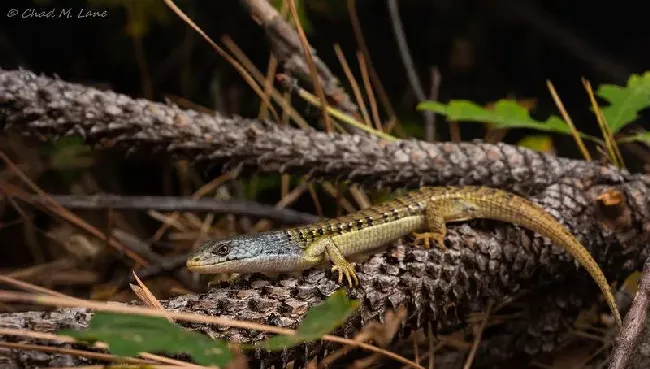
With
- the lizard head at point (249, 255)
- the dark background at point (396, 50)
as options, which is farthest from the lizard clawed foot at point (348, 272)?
the dark background at point (396, 50)

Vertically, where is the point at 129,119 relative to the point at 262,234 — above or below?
above

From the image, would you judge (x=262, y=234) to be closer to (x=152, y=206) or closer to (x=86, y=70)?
(x=152, y=206)

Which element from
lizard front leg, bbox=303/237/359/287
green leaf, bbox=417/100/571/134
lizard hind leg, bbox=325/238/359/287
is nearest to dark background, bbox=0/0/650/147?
green leaf, bbox=417/100/571/134

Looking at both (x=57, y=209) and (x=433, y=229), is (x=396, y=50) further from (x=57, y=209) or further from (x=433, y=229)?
(x=57, y=209)

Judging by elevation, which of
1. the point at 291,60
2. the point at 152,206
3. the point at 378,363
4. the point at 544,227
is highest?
the point at 291,60

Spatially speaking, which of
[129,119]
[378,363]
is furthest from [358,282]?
[129,119]

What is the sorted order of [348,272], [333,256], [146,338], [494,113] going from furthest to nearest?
[494,113] → [333,256] → [348,272] → [146,338]

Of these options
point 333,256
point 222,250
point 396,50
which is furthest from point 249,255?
point 396,50
